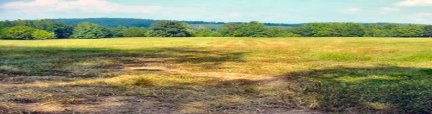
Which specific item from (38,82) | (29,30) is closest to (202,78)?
(38,82)

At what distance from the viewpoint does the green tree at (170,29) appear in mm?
145875

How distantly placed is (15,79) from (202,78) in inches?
359

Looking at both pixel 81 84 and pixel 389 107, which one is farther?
pixel 81 84

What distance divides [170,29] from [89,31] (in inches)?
934

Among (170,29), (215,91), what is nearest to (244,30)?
(170,29)

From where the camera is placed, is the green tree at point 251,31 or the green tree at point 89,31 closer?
the green tree at point 89,31

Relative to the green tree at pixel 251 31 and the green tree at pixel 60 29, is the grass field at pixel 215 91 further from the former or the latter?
the green tree at pixel 60 29

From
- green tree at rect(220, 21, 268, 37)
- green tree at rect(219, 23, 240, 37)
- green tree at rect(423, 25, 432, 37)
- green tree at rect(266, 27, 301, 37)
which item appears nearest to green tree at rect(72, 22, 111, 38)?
green tree at rect(219, 23, 240, 37)

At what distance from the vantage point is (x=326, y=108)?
16641 millimetres

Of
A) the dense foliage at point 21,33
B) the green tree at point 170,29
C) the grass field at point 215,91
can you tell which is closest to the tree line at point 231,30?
the green tree at point 170,29

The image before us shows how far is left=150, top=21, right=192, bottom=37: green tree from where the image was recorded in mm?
145875

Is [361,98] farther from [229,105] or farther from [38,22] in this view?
[38,22]

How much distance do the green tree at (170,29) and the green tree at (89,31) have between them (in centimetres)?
1491

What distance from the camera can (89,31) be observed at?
487 feet
